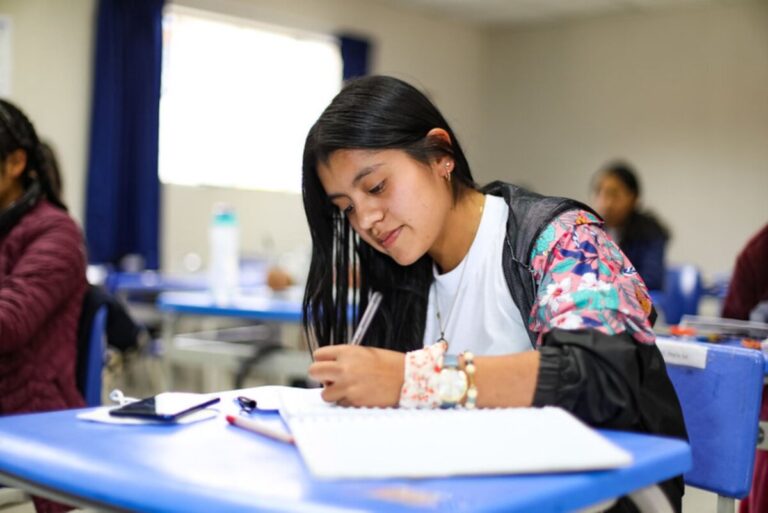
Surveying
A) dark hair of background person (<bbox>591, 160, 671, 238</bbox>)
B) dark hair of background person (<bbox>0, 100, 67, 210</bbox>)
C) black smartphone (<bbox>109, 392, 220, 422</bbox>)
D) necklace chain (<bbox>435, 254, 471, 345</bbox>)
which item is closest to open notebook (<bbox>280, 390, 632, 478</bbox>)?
black smartphone (<bbox>109, 392, 220, 422</bbox>)

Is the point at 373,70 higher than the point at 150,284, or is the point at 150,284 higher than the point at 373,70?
the point at 373,70

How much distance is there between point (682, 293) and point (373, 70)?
12.9 feet

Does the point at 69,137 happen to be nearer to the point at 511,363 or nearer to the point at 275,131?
the point at 275,131

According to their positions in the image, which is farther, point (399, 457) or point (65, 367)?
point (65, 367)

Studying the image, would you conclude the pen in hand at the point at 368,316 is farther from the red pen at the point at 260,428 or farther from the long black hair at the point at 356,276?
the red pen at the point at 260,428

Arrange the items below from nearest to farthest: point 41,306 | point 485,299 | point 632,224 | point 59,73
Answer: point 485,299
point 41,306
point 632,224
point 59,73

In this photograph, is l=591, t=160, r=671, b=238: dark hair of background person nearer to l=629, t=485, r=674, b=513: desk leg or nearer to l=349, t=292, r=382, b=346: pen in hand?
l=349, t=292, r=382, b=346: pen in hand

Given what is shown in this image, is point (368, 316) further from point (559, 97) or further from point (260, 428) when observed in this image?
point (559, 97)

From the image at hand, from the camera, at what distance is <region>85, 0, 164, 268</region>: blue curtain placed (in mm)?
5566

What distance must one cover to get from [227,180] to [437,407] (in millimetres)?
5488

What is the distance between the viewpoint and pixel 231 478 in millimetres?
703

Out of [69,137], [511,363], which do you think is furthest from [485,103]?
[511,363]

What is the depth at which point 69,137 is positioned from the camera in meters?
5.55

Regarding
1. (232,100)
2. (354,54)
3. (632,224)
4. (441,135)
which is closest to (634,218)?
(632,224)
